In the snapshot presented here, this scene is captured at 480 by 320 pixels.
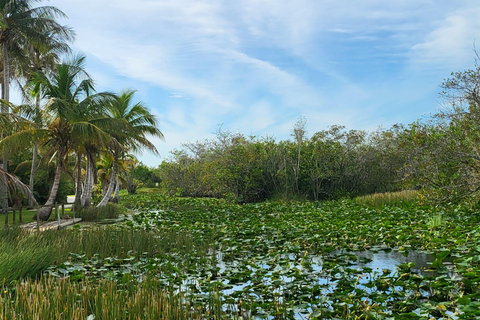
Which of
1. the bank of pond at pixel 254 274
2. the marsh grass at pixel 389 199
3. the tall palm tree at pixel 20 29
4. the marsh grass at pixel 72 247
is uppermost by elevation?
the tall palm tree at pixel 20 29

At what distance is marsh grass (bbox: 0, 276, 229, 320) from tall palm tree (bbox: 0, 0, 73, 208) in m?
17.7

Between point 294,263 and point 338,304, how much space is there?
213 cm

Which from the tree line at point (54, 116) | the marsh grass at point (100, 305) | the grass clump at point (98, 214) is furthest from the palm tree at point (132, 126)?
the marsh grass at point (100, 305)

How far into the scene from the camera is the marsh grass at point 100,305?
3.58 meters

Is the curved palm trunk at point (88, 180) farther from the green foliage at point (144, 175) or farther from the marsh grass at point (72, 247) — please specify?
the green foliage at point (144, 175)

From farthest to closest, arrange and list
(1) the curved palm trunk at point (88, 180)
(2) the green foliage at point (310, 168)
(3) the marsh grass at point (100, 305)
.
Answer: (2) the green foliage at point (310, 168)
(1) the curved palm trunk at point (88, 180)
(3) the marsh grass at point (100, 305)

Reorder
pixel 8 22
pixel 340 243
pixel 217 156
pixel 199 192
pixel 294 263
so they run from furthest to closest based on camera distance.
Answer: pixel 199 192, pixel 217 156, pixel 8 22, pixel 340 243, pixel 294 263

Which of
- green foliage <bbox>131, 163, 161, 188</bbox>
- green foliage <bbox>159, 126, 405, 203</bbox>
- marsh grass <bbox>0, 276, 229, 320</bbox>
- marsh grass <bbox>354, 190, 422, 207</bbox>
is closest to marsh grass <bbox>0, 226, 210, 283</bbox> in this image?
marsh grass <bbox>0, 276, 229, 320</bbox>

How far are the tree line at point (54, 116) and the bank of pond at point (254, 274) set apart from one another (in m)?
A: 6.25

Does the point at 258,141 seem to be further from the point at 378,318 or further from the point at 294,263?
the point at 378,318

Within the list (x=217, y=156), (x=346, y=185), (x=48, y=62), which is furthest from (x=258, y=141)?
(x=48, y=62)

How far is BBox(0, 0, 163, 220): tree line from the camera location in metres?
15.2

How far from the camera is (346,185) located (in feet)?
72.0

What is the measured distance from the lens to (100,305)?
3951mm
